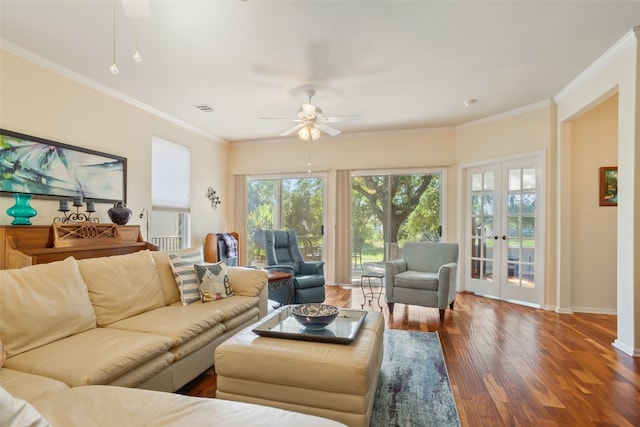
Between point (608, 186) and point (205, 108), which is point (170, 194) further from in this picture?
point (608, 186)

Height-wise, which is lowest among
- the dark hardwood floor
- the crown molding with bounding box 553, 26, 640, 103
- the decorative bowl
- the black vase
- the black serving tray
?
the dark hardwood floor

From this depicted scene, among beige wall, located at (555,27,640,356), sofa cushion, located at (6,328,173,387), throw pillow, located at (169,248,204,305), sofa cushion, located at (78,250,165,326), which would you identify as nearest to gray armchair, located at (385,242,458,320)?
beige wall, located at (555,27,640,356)

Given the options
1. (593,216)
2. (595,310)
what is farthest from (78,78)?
(595,310)

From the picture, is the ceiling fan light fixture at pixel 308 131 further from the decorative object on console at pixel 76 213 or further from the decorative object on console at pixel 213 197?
the decorative object on console at pixel 213 197

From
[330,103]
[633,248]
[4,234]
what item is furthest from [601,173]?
[4,234]

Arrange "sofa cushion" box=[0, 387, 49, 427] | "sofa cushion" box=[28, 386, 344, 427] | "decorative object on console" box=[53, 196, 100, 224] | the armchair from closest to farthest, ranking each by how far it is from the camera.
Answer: "sofa cushion" box=[0, 387, 49, 427] → "sofa cushion" box=[28, 386, 344, 427] → "decorative object on console" box=[53, 196, 100, 224] → the armchair

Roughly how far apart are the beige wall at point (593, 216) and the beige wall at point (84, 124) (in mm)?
5508

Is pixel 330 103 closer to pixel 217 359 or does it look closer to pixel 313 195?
pixel 313 195

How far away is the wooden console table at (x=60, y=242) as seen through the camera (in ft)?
8.61

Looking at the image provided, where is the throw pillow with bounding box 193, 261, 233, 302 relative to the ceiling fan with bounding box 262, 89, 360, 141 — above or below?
below

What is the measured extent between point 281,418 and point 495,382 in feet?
6.14

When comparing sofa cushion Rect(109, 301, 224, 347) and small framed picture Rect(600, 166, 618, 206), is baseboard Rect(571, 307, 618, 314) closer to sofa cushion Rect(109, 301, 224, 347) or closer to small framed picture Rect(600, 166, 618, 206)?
small framed picture Rect(600, 166, 618, 206)

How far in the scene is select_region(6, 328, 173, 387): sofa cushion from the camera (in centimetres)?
152

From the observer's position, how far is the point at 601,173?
4.00m
